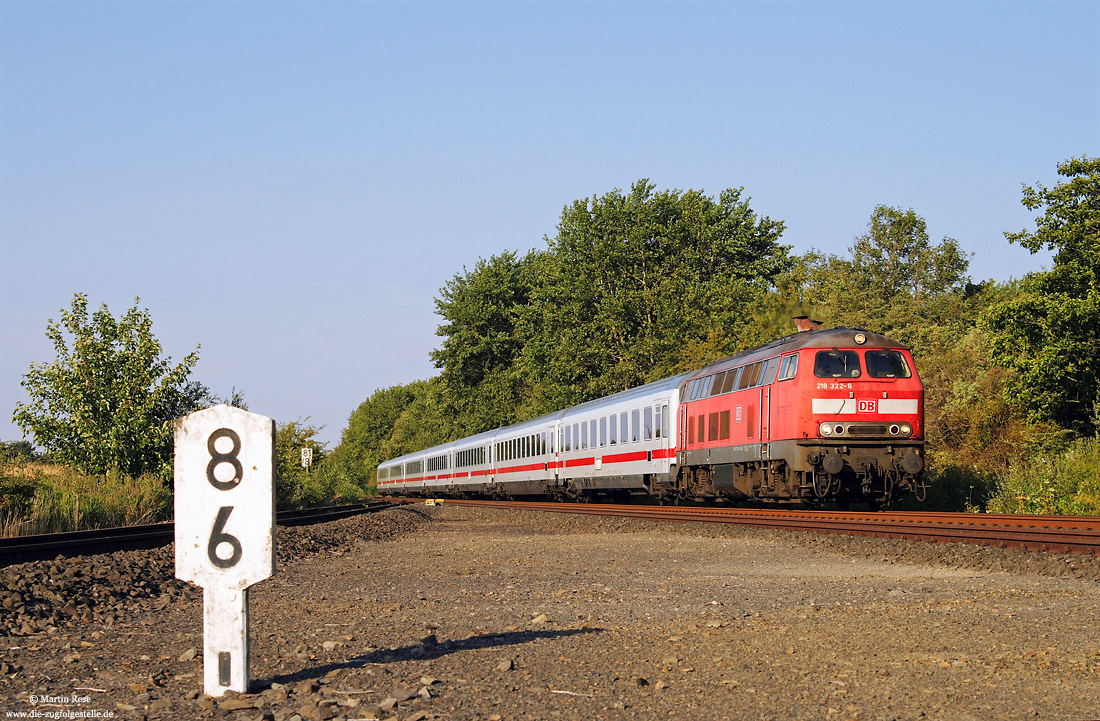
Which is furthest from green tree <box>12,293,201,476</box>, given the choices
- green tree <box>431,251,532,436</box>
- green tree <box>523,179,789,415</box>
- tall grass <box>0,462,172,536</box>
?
green tree <box>431,251,532,436</box>

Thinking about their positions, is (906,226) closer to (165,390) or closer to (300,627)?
(165,390)

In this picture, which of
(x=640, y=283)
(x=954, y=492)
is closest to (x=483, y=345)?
(x=640, y=283)

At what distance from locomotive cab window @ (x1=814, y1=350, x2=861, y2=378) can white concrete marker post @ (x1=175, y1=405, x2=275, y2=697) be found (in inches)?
593

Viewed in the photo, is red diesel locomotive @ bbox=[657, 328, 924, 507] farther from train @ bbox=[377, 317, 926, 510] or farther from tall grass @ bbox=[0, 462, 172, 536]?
tall grass @ bbox=[0, 462, 172, 536]

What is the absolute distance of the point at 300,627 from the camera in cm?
753

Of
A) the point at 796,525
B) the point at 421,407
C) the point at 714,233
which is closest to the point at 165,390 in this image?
the point at 796,525

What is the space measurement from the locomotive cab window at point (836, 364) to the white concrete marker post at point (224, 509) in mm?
15059

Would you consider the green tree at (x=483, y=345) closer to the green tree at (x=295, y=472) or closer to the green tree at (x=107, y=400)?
the green tree at (x=295, y=472)

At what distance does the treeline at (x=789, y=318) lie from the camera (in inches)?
975

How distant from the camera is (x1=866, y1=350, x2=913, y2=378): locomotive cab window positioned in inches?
770

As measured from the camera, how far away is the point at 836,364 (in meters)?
19.3

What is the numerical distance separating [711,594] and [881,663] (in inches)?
139

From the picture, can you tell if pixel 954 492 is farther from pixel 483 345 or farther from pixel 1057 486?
pixel 483 345

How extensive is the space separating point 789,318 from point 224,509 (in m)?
43.1
